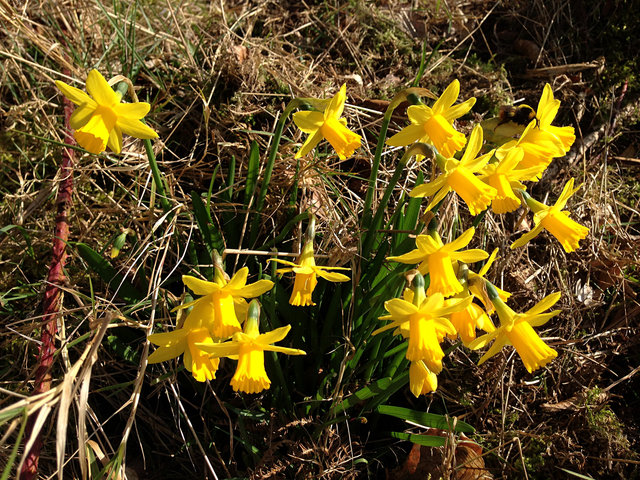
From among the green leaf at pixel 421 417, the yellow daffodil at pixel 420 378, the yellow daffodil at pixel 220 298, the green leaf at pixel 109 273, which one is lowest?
the green leaf at pixel 421 417

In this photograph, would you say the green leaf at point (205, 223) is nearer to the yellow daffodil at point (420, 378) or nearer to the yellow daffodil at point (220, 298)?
the yellow daffodil at point (220, 298)

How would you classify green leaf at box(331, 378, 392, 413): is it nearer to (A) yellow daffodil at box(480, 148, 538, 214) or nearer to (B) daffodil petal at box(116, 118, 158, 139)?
(A) yellow daffodil at box(480, 148, 538, 214)

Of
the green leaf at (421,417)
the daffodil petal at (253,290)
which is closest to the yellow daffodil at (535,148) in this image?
the daffodil petal at (253,290)

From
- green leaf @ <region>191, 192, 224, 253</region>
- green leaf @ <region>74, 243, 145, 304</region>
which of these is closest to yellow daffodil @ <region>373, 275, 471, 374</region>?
green leaf @ <region>191, 192, 224, 253</region>

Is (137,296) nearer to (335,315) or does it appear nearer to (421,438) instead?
(335,315)

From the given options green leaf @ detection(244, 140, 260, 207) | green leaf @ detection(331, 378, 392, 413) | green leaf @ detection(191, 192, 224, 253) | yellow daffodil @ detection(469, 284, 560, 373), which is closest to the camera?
yellow daffodil @ detection(469, 284, 560, 373)

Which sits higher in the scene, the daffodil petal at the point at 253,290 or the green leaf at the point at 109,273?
the daffodil petal at the point at 253,290
